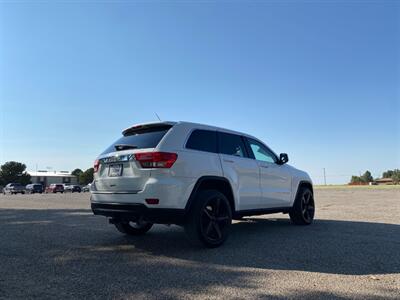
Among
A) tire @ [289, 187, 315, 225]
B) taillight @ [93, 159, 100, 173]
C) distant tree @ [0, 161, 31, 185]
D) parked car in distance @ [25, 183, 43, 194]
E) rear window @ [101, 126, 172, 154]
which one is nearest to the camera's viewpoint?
rear window @ [101, 126, 172, 154]

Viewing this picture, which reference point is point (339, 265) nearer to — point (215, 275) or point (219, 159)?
point (215, 275)

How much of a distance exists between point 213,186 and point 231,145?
104cm

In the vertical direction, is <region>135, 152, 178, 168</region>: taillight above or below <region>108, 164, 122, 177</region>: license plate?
above

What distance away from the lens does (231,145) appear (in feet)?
24.1

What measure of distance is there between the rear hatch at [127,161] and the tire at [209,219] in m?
0.90

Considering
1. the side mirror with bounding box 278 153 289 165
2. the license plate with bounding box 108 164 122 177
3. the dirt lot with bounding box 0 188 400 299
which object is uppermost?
the side mirror with bounding box 278 153 289 165

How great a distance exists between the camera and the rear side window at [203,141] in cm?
641

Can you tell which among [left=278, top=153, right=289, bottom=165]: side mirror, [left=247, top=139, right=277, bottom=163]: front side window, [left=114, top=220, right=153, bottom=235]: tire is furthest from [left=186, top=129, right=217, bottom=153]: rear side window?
[left=278, top=153, right=289, bottom=165]: side mirror

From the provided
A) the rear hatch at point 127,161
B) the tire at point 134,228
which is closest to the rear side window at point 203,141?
the rear hatch at point 127,161

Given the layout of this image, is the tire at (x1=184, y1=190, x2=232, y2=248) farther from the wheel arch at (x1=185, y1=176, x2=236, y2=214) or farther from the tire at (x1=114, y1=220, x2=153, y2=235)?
the tire at (x1=114, y1=220, x2=153, y2=235)

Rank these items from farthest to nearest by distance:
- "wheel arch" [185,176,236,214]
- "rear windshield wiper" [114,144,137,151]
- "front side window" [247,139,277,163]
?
"front side window" [247,139,277,163], "rear windshield wiper" [114,144,137,151], "wheel arch" [185,176,236,214]

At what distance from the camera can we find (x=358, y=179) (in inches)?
4409

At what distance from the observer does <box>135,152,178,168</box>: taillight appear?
19.1ft

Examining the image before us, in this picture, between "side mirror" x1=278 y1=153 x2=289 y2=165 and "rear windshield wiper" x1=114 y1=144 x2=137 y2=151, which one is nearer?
"rear windshield wiper" x1=114 y1=144 x2=137 y2=151
